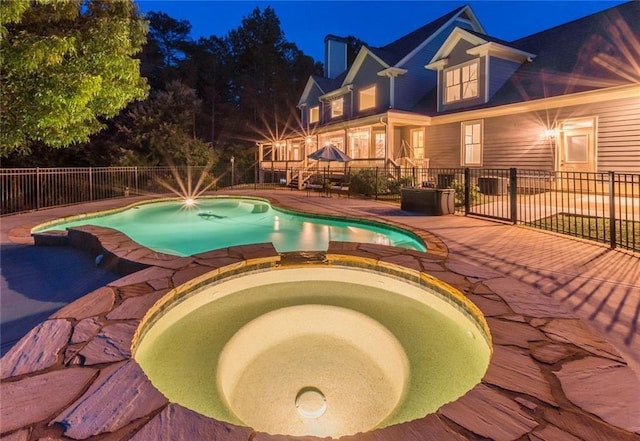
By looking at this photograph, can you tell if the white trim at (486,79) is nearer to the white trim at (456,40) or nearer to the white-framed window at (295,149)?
the white trim at (456,40)

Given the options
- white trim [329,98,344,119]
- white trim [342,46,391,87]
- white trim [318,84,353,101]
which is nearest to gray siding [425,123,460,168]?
white trim [342,46,391,87]

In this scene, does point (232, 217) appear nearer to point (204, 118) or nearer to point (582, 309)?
point (582, 309)

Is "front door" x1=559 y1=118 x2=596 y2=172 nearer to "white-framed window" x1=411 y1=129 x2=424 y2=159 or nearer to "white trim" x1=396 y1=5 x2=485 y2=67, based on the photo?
"white-framed window" x1=411 y1=129 x2=424 y2=159

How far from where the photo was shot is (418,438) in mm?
1615

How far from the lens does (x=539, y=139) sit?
1216 cm

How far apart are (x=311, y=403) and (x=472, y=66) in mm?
14980

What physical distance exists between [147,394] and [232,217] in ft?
31.6

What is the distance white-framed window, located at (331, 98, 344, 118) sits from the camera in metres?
21.1

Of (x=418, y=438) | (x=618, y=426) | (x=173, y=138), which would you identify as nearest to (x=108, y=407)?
(x=418, y=438)

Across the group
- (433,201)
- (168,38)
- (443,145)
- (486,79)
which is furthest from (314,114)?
(168,38)

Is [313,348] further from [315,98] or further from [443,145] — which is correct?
[315,98]

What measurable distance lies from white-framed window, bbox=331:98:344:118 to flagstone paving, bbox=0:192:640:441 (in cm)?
1918

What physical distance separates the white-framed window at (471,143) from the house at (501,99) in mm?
38

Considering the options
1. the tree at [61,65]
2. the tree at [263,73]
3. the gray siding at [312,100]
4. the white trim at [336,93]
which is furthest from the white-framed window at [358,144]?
the tree at [263,73]
